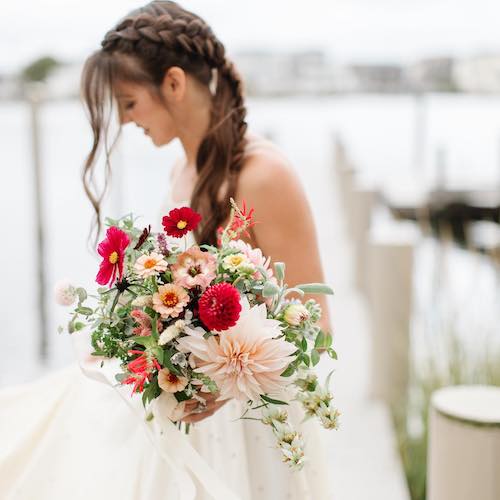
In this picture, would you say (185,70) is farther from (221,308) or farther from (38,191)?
(38,191)

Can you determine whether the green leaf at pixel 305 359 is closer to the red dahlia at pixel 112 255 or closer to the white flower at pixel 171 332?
the white flower at pixel 171 332

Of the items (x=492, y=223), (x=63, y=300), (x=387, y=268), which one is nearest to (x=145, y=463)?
(x=63, y=300)

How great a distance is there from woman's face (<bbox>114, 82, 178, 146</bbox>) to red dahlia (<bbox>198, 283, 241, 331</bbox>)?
65cm

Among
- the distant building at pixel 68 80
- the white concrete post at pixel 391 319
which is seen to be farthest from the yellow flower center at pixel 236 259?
the white concrete post at pixel 391 319

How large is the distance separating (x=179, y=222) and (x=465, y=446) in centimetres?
108

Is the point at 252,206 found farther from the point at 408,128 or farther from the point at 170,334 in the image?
the point at 408,128

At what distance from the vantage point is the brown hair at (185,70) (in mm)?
1561

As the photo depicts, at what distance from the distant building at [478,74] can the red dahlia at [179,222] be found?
13.5 feet

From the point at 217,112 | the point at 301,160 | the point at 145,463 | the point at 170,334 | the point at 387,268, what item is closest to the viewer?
the point at 170,334

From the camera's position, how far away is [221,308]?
105cm

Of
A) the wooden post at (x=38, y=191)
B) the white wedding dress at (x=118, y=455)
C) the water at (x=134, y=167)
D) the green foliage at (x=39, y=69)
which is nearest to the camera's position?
the white wedding dress at (x=118, y=455)

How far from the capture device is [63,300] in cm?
116

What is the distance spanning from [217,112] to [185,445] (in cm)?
74

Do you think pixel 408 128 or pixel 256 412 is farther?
pixel 408 128
